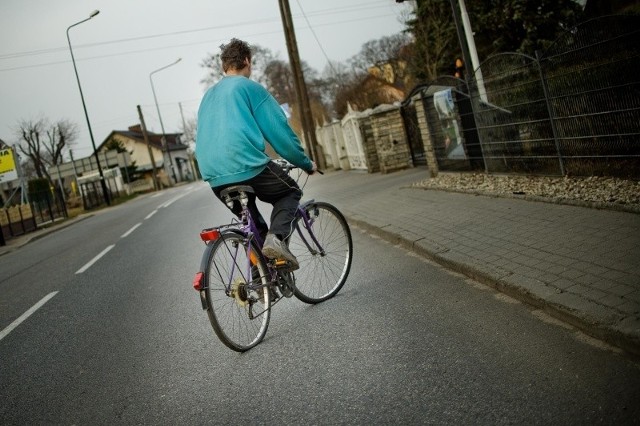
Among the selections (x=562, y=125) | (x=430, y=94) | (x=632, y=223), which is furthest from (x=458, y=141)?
(x=632, y=223)

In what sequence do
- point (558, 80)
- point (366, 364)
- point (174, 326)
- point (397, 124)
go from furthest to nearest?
point (397, 124) → point (558, 80) → point (174, 326) → point (366, 364)

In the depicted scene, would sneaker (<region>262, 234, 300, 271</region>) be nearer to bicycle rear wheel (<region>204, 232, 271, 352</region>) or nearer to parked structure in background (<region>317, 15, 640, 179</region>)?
bicycle rear wheel (<region>204, 232, 271, 352</region>)

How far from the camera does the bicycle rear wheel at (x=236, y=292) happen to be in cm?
373

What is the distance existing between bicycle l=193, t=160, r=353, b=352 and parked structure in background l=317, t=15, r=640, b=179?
415 cm

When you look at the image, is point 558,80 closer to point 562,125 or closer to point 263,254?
point 562,125

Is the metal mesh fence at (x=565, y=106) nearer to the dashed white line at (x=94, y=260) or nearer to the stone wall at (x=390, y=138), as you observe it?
the stone wall at (x=390, y=138)

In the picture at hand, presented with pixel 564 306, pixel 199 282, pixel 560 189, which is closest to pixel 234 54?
pixel 199 282

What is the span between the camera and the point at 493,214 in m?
7.05

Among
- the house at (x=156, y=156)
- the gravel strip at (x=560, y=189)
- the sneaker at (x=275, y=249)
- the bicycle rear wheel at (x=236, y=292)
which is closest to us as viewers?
the bicycle rear wheel at (x=236, y=292)

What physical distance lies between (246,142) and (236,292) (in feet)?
3.54

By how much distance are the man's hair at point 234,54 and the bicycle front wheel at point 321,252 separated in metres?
1.32

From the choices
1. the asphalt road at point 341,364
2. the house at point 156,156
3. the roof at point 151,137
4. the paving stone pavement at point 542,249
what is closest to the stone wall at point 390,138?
the paving stone pavement at point 542,249

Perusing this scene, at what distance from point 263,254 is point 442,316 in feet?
4.68

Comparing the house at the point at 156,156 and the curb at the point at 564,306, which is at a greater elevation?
the house at the point at 156,156
